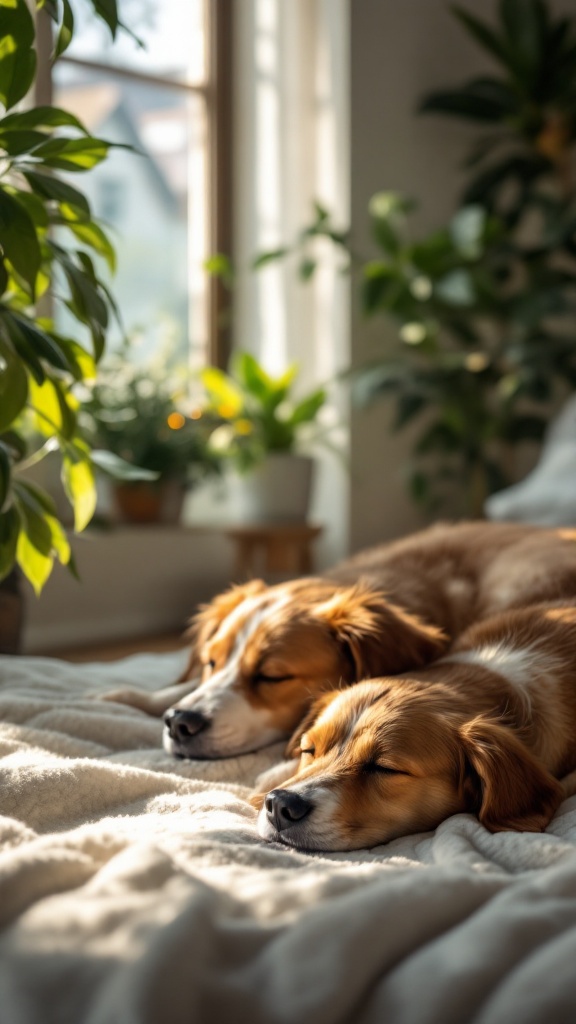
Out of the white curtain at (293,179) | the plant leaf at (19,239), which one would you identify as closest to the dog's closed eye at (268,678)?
the plant leaf at (19,239)

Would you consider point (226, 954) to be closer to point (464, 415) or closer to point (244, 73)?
point (464, 415)

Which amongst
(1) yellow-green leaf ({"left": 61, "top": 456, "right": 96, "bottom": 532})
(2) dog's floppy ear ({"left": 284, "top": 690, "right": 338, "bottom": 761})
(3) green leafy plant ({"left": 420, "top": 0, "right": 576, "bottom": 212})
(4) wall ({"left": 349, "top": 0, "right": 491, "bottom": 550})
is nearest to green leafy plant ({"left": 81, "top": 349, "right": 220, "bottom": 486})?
(4) wall ({"left": 349, "top": 0, "right": 491, "bottom": 550})

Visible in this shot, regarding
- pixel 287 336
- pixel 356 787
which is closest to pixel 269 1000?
pixel 356 787

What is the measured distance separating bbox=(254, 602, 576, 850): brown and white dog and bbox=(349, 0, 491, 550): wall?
3.12 metres

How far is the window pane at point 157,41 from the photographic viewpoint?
4039mm

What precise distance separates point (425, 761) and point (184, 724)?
46cm

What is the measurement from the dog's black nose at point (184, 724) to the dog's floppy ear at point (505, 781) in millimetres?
469

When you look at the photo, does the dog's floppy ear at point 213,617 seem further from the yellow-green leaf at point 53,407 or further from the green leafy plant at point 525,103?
the green leafy plant at point 525,103

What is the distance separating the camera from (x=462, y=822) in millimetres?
1166

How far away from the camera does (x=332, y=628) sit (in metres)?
1.66

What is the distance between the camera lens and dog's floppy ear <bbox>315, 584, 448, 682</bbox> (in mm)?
1593

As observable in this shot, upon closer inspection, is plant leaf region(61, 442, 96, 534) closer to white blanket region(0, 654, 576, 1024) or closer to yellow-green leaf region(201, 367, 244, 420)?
white blanket region(0, 654, 576, 1024)

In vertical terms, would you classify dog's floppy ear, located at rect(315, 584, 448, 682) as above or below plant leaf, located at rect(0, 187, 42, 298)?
below

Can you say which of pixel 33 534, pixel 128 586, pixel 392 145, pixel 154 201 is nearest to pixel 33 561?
pixel 33 534
